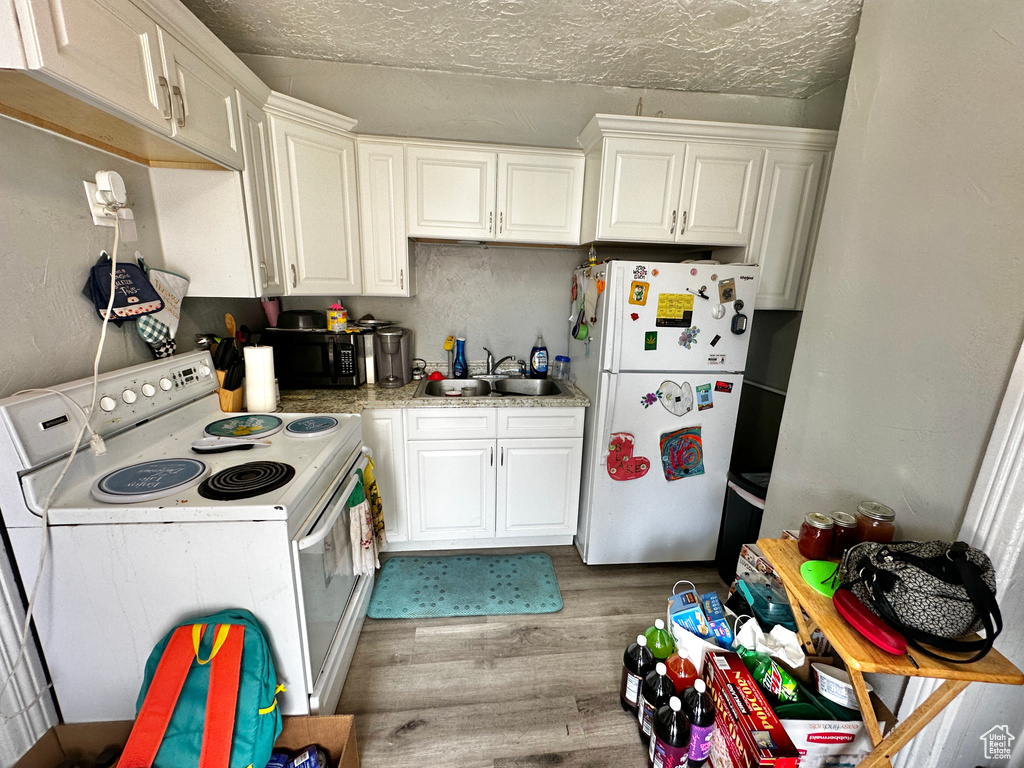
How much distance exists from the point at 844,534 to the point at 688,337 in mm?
1115

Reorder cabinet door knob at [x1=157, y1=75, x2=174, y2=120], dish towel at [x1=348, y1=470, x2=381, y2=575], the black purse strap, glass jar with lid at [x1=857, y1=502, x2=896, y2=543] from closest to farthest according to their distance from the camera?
the black purse strap → glass jar with lid at [x1=857, y1=502, x2=896, y2=543] → cabinet door knob at [x1=157, y1=75, x2=174, y2=120] → dish towel at [x1=348, y1=470, x2=381, y2=575]

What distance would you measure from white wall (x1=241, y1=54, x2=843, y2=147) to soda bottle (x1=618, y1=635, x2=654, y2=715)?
243 cm

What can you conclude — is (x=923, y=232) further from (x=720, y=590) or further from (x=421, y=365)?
(x=421, y=365)

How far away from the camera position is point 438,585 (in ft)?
6.62

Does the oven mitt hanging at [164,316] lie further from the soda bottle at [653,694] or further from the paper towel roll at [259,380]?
the soda bottle at [653,694]

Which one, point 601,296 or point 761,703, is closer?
point 761,703

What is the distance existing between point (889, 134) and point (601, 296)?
1.07 metres

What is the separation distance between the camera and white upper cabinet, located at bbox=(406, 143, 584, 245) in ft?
6.79

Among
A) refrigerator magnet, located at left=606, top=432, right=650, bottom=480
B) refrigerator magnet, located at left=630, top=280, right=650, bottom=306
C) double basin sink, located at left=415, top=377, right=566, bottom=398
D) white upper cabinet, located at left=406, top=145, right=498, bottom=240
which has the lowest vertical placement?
refrigerator magnet, located at left=606, top=432, right=650, bottom=480

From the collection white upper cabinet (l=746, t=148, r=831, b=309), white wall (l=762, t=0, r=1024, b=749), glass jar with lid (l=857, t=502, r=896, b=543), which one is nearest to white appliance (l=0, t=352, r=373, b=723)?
glass jar with lid (l=857, t=502, r=896, b=543)

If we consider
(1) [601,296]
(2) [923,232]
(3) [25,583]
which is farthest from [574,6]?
(3) [25,583]

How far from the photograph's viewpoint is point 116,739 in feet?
3.63

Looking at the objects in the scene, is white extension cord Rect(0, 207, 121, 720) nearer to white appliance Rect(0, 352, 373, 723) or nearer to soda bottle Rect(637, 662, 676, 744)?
white appliance Rect(0, 352, 373, 723)

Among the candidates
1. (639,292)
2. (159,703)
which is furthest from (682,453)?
(159,703)
